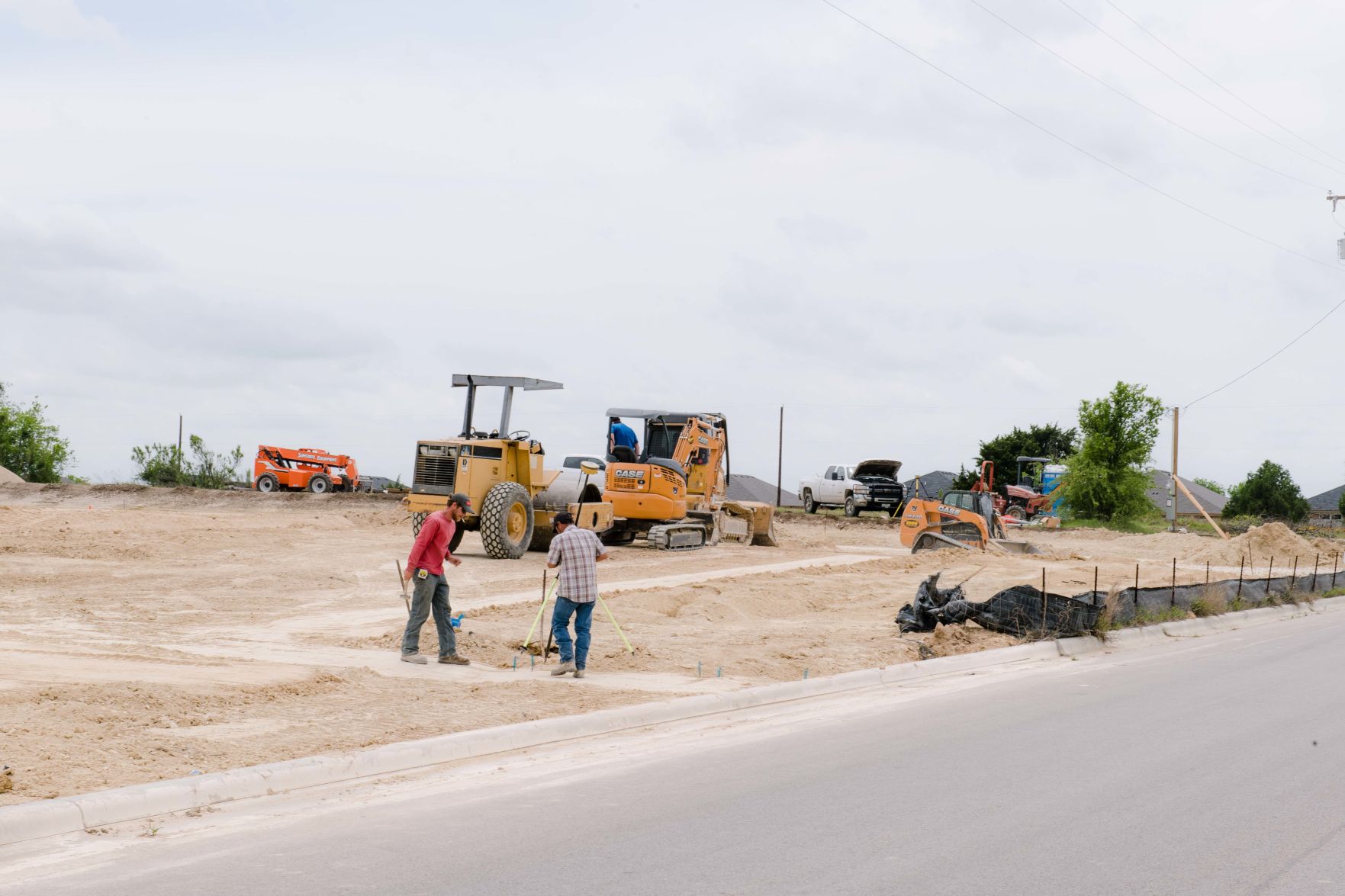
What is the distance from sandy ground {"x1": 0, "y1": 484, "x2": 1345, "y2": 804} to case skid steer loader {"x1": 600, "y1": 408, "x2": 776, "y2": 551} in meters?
0.73

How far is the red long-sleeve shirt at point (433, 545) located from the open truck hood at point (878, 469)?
39174 millimetres

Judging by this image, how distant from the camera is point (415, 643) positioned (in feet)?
41.2

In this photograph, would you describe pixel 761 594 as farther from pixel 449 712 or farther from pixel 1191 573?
pixel 1191 573

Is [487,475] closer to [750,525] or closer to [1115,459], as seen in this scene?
[750,525]

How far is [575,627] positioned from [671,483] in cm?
1576

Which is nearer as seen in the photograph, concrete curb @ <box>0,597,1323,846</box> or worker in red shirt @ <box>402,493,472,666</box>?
concrete curb @ <box>0,597,1323,846</box>

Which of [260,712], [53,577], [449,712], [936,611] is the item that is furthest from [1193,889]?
[53,577]

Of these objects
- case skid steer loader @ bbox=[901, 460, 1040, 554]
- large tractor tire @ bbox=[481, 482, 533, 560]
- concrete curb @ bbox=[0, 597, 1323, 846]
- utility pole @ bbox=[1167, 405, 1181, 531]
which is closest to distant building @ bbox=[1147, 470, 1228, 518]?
utility pole @ bbox=[1167, 405, 1181, 531]

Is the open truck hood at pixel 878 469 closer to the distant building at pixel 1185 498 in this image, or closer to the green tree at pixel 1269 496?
the distant building at pixel 1185 498

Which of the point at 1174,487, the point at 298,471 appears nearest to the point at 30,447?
the point at 298,471

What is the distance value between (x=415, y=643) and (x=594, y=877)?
707 cm

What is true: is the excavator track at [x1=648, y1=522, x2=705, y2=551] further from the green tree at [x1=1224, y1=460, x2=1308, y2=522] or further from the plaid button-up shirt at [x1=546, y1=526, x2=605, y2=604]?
the green tree at [x1=1224, y1=460, x2=1308, y2=522]

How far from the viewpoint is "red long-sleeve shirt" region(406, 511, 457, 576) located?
12.2 metres

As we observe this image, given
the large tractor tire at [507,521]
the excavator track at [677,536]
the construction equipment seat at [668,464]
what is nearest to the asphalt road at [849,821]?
the large tractor tire at [507,521]
